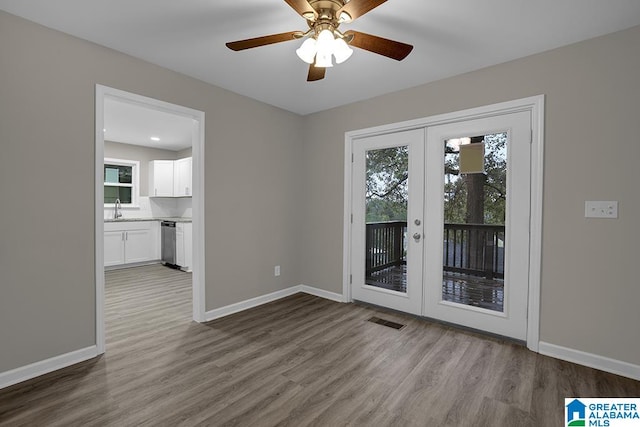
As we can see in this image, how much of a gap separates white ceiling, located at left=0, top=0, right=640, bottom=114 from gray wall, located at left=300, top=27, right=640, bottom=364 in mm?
194

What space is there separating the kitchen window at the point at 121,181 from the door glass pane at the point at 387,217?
5.31 metres

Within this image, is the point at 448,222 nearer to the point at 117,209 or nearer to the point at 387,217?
the point at 387,217

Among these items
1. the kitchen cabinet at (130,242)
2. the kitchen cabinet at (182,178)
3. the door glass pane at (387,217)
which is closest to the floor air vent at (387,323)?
the door glass pane at (387,217)

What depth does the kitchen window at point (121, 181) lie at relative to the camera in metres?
6.18

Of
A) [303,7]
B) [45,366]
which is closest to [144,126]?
[45,366]

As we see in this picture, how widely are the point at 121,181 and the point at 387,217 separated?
5.71 meters

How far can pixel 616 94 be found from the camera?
7.42 ft

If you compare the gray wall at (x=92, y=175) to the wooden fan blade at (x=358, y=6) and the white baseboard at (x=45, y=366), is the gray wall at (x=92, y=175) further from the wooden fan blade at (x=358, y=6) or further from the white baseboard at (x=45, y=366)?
the wooden fan blade at (x=358, y=6)

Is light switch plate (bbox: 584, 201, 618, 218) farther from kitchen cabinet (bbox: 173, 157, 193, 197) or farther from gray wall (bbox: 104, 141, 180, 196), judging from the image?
gray wall (bbox: 104, 141, 180, 196)

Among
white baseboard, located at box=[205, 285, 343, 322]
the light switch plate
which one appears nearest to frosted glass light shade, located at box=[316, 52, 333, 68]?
the light switch plate

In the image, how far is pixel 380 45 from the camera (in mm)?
1897

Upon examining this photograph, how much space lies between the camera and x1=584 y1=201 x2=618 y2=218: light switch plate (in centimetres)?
228

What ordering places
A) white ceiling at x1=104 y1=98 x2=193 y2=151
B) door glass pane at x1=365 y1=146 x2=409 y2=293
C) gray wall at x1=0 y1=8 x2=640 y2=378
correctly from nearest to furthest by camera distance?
gray wall at x1=0 y1=8 x2=640 y2=378, door glass pane at x1=365 y1=146 x2=409 y2=293, white ceiling at x1=104 y1=98 x2=193 y2=151

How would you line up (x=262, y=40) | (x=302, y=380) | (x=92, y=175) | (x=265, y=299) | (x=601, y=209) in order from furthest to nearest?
(x=265, y=299) → (x=92, y=175) → (x=601, y=209) → (x=302, y=380) → (x=262, y=40)
